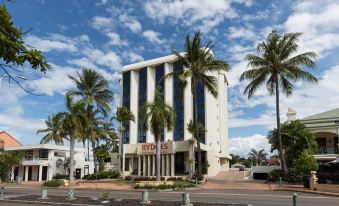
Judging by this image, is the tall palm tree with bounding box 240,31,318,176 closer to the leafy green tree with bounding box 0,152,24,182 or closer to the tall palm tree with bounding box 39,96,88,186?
the tall palm tree with bounding box 39,96,88,186

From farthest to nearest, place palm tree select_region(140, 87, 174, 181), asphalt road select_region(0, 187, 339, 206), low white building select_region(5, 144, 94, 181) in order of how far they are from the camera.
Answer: low white building select_region(5, 144, 94, 181) < palm tree select_region(140, 87, 174, 181) < asphalt road select_region(0, 187, 339, 206)

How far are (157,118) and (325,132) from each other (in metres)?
20.9

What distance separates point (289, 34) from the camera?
115 feet

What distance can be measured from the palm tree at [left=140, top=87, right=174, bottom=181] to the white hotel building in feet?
28.7

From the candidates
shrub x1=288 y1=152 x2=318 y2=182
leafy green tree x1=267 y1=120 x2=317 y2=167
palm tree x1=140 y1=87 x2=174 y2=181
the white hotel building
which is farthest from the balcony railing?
palm tree x1=140 y1=87 x2=174 y2=181

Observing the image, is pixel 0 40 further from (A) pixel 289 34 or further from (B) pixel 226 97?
(B) pixel 226 97

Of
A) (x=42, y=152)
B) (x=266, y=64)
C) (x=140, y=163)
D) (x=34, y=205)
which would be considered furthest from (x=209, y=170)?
(x=34, y=205)

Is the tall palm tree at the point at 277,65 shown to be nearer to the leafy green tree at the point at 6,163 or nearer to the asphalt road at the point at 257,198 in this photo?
the asphalt road at the point at 257,198

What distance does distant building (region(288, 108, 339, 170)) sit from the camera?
130ft

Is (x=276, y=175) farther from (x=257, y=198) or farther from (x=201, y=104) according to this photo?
(x=201, y=104)

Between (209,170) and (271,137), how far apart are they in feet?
37.7

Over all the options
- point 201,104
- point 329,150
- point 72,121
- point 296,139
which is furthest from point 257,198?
point 201,104

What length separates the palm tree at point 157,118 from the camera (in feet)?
114

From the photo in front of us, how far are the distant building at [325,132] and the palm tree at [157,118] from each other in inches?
681
